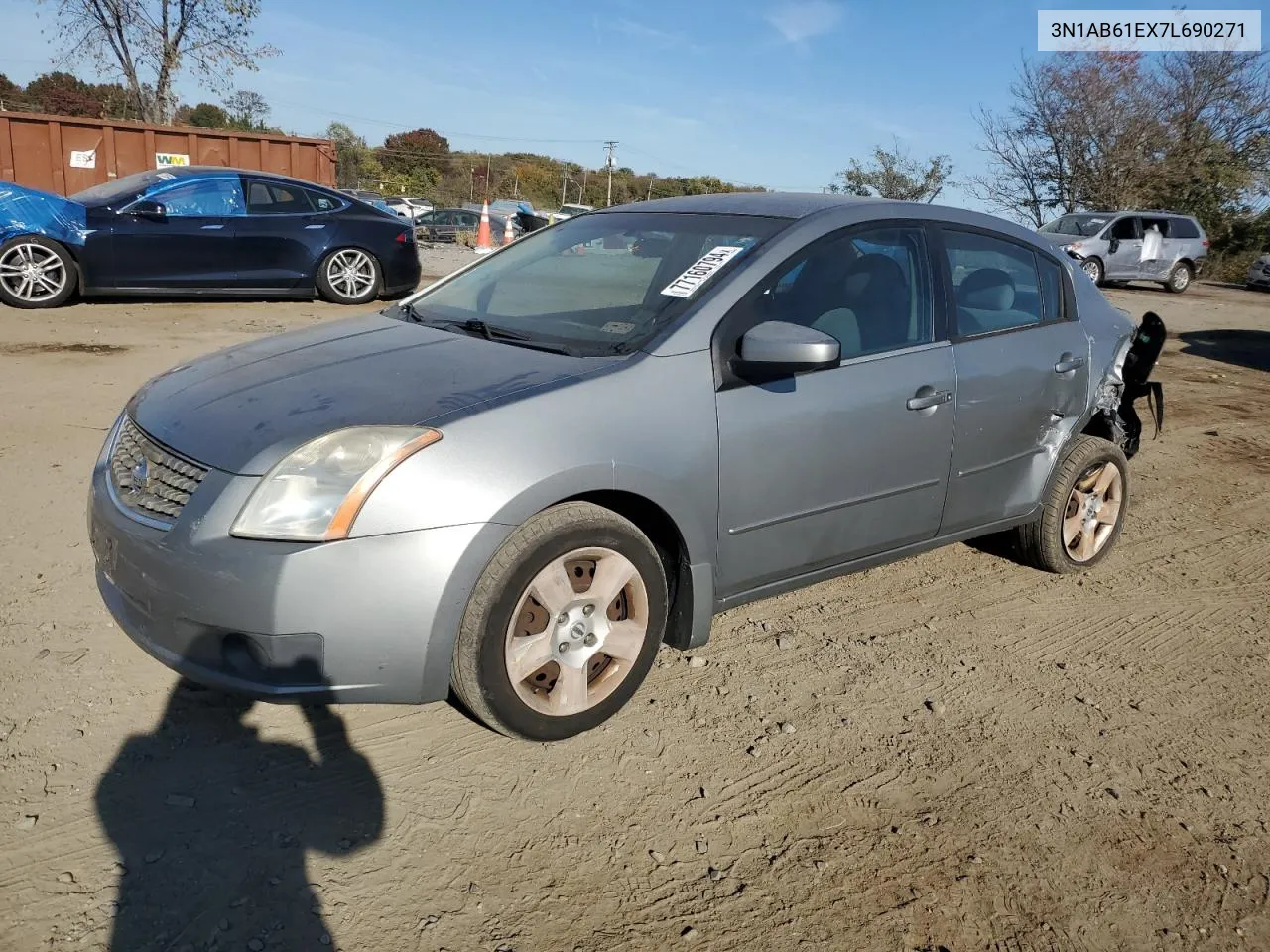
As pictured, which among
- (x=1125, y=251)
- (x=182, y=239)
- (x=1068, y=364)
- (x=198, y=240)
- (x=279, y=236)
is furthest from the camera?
(x=1125, y=251)

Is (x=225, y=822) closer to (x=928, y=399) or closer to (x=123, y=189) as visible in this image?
(x=928, y=399)

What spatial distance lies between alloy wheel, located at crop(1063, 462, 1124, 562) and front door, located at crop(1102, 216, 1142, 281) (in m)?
17.5

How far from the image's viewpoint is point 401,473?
243 centimetres

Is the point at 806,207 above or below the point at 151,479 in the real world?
above

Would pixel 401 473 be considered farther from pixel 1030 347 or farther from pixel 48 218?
pixel 48 218

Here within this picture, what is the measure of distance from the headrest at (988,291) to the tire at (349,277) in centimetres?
832

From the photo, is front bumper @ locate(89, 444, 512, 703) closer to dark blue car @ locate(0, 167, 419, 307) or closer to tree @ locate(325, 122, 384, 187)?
dark blue car @ locate(0, 167, 419, 307)

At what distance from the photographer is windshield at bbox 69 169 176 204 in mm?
9438

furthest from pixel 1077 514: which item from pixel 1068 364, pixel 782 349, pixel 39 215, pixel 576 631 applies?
pixel 39 215

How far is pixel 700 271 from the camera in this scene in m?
3.25

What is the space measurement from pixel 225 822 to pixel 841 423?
216cm

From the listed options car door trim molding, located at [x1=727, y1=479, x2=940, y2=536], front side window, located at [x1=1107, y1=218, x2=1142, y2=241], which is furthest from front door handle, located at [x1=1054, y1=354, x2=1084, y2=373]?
front side window, located at [x1=1107, y1=218, x2=1142, y2=241]

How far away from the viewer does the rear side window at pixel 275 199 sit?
10.1m

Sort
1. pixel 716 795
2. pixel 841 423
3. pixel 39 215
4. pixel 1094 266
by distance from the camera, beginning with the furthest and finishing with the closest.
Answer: pixel 1094 266 → pixel 39 215 → pixel 841 423 → pixel 716 795
